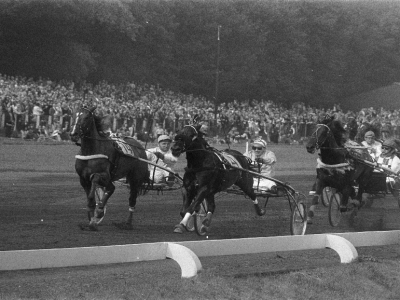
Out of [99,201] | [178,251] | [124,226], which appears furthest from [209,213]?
[178,251]

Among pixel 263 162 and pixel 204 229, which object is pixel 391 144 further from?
pixel 204 229

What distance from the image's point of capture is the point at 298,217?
10.1 meters

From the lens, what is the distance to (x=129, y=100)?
59.0ft

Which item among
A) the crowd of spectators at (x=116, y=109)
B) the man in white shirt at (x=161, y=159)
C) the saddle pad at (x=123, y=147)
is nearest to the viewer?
the saddle pad at (x=123, y=147)

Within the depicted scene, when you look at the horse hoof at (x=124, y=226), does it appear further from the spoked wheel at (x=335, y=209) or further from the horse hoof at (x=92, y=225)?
the spoked wheel at (x=335, y=209)

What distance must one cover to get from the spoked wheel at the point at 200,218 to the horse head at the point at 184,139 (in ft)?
2.87

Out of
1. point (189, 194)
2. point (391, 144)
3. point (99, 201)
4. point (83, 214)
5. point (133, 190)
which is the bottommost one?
point (83, 214)

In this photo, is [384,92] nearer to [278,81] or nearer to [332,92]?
[332,92]

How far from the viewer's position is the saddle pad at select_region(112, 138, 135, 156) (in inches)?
374

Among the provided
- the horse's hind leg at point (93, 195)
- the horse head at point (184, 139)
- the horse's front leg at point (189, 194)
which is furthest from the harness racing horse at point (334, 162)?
the horse's hind leg at point (93, 195)

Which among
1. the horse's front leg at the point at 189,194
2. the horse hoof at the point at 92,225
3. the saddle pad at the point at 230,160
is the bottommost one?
the horse hoof at the point at 92,225

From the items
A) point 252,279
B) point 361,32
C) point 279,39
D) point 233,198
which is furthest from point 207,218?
point 361,32

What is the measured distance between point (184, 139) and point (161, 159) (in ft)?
6.93

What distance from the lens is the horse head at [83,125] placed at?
8.87 metres
